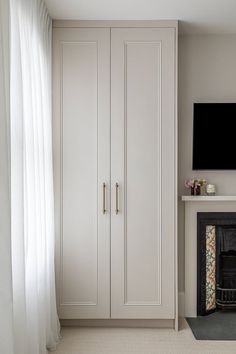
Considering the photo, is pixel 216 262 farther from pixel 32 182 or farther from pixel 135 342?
pixel 32 182

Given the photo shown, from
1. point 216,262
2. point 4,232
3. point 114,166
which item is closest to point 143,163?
point 114,166

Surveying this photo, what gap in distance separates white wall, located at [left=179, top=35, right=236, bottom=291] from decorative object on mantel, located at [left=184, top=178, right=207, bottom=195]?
0.21 ft

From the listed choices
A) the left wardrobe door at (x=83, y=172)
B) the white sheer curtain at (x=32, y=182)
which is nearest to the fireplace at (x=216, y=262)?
the left wardrobe door at (x=83, y=172)

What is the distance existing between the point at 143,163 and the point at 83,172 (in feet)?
1.73

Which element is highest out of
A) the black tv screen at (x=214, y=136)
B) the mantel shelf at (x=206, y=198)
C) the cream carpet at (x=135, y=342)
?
the black tv screen at (x=214, y=136)

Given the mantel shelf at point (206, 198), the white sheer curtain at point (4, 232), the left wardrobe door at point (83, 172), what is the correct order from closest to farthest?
the white sheer curtain at point (4, 232) → the left wardrobe door at point (83, 172) → the mantel shelf at point (206, 198)

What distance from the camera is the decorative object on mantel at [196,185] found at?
3.74 meters

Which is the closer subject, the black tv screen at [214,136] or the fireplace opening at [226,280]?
the black tv screen at [214,136]

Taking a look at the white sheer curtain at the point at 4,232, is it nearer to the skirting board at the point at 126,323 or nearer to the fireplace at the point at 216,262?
the skirting board at the point at 126,323

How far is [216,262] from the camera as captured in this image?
12.8ft

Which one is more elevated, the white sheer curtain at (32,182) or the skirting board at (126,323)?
the white sheer curtain at (32,182)

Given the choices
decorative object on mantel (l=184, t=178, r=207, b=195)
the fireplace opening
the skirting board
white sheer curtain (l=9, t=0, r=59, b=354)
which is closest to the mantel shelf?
decorative object on mantel (l=184, t=178, r=207, b=195)

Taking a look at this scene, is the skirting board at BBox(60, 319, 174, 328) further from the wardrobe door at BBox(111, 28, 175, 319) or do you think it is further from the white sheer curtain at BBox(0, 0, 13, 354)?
the white sheer curtain at BBox(0, 0, 13, 354)

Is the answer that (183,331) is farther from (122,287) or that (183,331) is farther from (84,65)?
(84,65)
